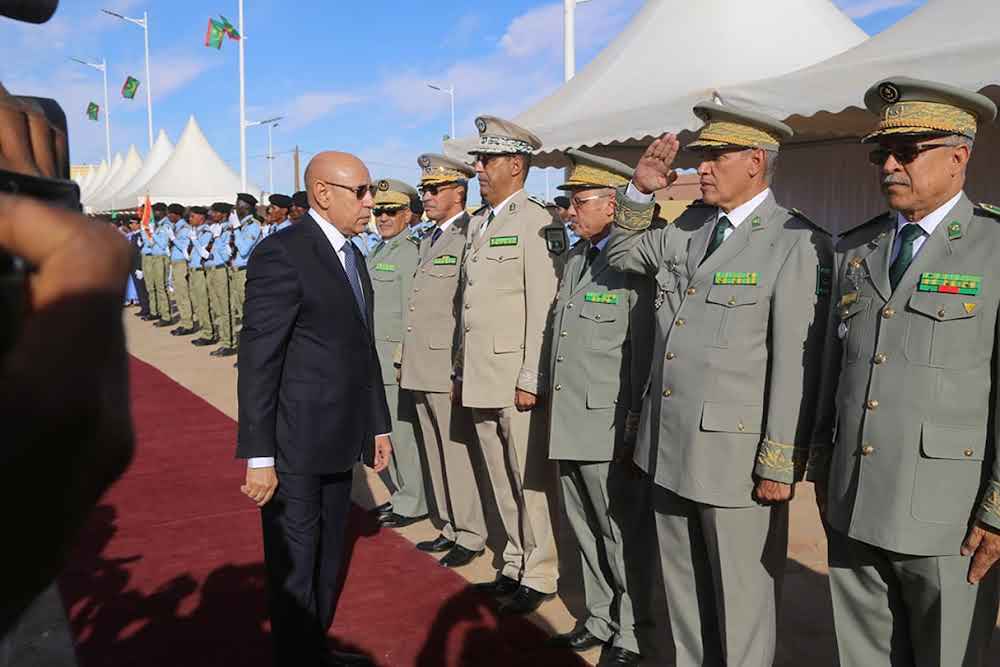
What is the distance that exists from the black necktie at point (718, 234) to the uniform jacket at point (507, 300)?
1146mm

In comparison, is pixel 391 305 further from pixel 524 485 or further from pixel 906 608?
pixel 906 608

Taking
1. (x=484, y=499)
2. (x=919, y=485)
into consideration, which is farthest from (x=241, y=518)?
(x=919, y=485)

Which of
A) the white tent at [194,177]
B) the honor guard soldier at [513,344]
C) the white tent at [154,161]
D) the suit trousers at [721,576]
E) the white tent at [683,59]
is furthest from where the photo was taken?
the white tent at [154,161]

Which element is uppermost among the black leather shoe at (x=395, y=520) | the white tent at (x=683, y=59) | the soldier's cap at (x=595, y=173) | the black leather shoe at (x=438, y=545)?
the white tent at (x=683, y=59)

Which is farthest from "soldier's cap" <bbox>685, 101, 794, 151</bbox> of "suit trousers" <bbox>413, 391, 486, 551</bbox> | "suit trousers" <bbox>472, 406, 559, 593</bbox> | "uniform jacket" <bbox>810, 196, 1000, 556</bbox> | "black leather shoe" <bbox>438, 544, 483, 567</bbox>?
"black leather shoe" <bbox>438, 544, 483, 567</bbox>

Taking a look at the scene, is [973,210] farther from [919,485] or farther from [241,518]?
[241,518]

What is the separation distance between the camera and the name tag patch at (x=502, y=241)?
3.96 m

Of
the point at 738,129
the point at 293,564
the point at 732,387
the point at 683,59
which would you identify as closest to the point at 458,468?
the point at 293,564

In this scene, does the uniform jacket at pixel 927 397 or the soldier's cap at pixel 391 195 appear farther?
the soldier's cap at pixel 391 195

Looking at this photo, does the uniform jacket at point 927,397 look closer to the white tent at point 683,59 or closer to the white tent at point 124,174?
the white tent at point 683,59

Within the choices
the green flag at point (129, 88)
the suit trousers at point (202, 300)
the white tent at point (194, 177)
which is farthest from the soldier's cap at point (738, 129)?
the green flag at point (129, 88)

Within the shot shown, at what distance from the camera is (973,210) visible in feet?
7.54

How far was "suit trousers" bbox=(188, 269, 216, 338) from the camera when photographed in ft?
42.5

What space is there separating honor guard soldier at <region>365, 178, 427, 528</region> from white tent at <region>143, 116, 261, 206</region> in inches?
874
